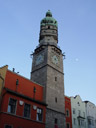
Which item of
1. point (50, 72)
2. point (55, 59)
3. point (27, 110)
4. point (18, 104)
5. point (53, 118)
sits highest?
point (55, 59)

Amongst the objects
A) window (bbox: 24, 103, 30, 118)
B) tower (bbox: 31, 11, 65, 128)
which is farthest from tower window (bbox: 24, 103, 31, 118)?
tower (bbox: 31, 11, 65, 128)

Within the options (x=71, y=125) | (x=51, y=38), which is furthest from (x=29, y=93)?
(x=51, y=38)

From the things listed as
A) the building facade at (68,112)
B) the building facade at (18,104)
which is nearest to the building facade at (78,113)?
the building facade at (68,112)

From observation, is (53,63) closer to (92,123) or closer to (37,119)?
(37,119)

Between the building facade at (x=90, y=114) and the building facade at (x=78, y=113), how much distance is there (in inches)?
61.2

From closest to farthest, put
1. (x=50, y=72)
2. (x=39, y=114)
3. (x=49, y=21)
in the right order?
(x=39, y=114)
(x=50, y=72)
(x=49, y=21)

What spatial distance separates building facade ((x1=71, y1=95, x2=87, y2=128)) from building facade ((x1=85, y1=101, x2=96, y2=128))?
1.55 m

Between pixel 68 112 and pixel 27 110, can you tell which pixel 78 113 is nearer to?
pixel 68 112

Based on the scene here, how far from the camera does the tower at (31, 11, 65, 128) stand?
3359 cm

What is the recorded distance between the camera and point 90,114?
46344 mm

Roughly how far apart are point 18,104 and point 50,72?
13073 millimetres

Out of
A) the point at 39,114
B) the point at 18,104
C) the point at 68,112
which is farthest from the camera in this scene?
the point at 68,112

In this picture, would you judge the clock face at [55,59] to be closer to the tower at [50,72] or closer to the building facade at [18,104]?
the tower at [50,72]

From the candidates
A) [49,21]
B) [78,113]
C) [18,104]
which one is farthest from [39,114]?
[49,21]
